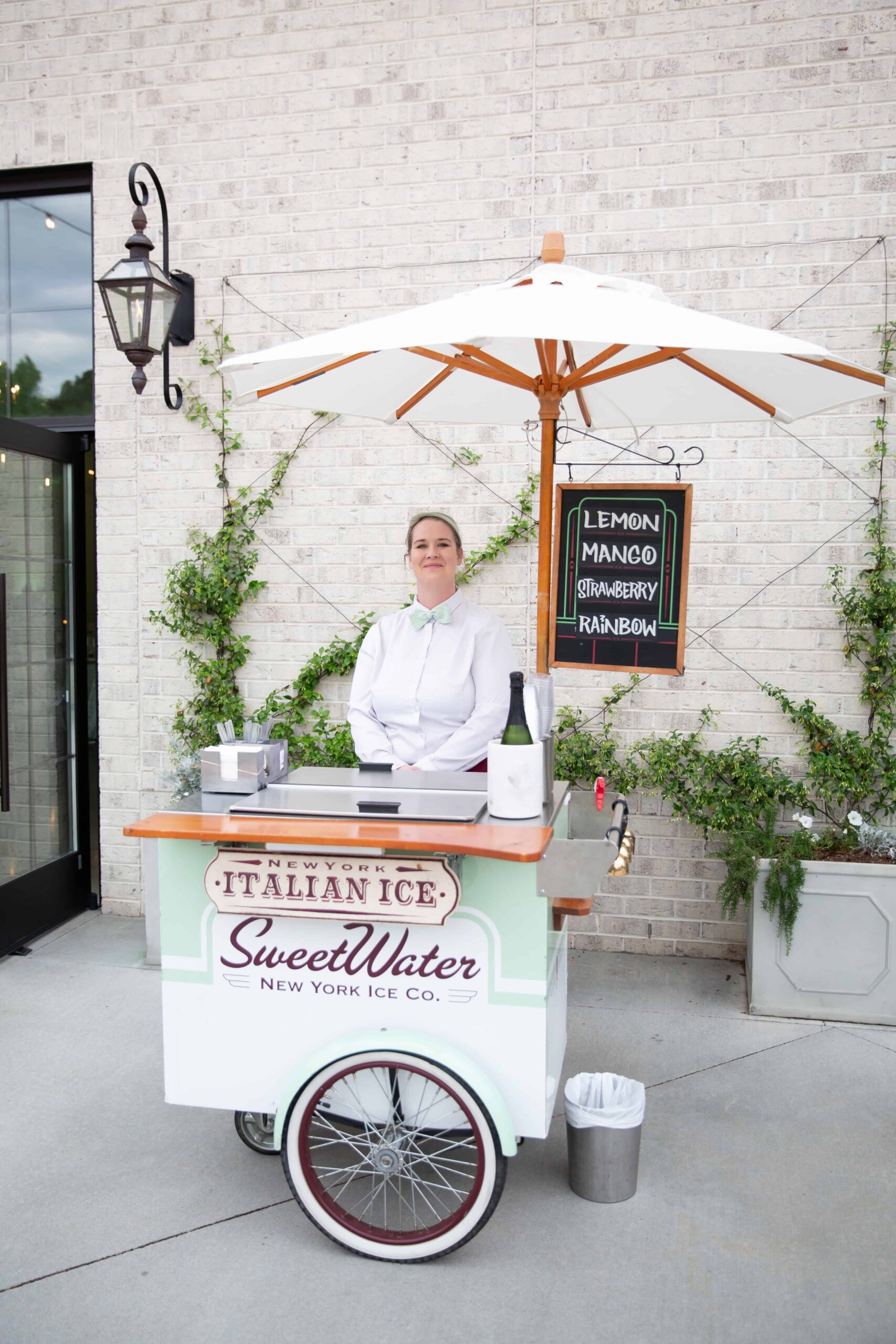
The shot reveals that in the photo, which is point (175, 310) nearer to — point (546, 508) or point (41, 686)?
point (41, 686)

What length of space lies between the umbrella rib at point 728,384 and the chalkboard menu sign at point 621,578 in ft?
0.99

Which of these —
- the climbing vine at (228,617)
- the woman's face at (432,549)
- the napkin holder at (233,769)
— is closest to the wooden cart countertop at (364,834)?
the napkin holder at (233,769)

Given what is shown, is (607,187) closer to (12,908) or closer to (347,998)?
(347,998)

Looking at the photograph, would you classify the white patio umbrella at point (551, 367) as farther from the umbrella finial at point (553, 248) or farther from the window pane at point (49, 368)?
the window pane at point (49, 368)

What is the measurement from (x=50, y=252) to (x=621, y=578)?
3292mm

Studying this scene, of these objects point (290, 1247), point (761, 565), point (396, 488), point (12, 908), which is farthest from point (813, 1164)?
point (12, 908)

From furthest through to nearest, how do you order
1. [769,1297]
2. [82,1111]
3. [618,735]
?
[618,735] < [82,1111] < [769,1297]

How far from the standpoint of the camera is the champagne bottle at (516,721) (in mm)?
2418

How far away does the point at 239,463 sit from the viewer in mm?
4480

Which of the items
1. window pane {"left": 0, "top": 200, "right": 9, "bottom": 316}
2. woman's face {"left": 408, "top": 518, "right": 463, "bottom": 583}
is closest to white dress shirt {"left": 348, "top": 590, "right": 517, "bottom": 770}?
woman's face {"left": 408, "top": 518, "right": 463, "bottom": 583}

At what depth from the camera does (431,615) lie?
3273 mm

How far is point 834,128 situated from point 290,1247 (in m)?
4.16

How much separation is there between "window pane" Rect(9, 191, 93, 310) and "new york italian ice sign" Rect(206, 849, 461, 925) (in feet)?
11.1

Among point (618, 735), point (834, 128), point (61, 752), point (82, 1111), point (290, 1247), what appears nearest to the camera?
point (290, 1247)
